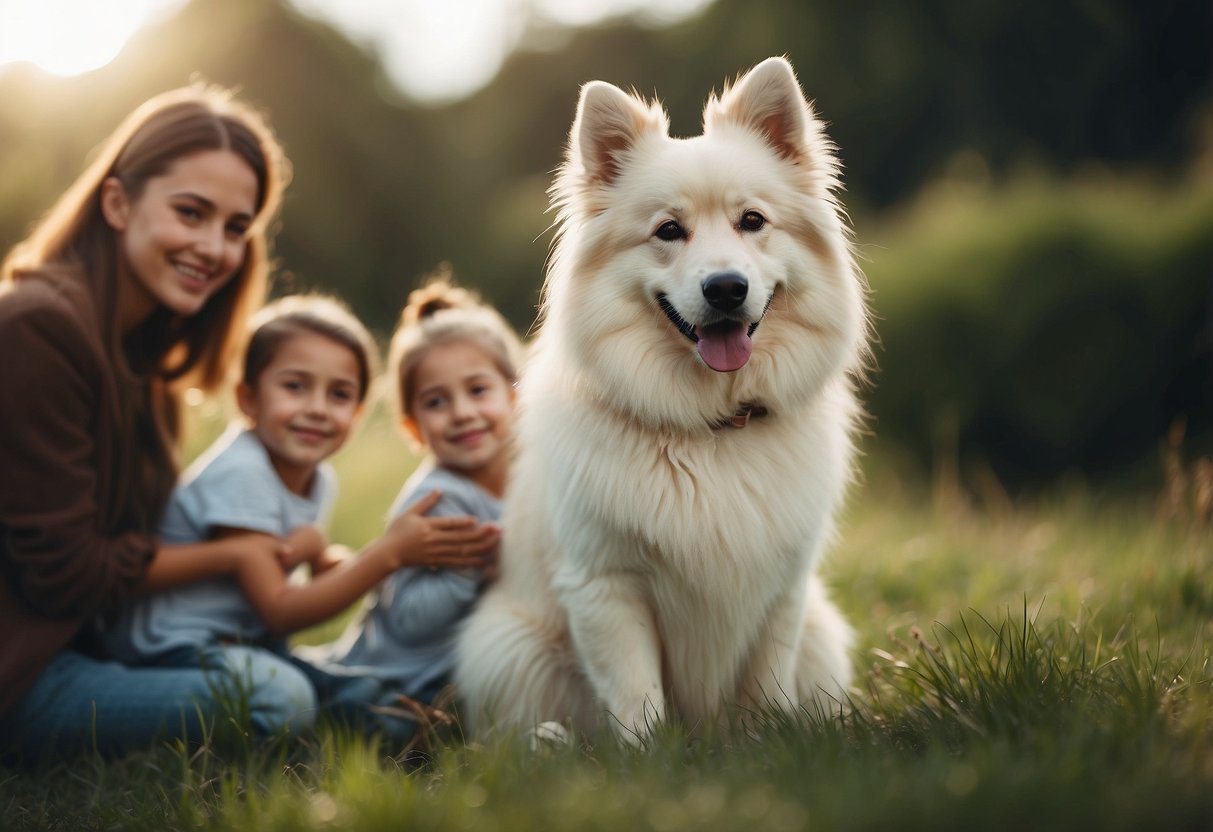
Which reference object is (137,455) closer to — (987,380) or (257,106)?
(987,380)

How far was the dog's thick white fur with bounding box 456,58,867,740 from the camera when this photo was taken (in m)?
2.67

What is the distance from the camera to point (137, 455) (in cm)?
311

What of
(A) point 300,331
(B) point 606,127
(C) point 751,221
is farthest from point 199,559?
(C) point 751,221

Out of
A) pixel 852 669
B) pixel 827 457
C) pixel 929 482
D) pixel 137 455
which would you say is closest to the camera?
pixel 827 457

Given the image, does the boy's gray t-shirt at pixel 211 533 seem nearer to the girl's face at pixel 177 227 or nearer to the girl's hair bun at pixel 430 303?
the girl's face at pixel 177 227

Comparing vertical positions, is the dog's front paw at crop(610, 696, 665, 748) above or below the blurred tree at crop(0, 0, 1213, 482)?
below

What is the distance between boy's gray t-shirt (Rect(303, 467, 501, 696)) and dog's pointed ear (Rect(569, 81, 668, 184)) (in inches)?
50.5

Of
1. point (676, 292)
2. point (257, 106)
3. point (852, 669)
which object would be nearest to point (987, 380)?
point (852, 669)

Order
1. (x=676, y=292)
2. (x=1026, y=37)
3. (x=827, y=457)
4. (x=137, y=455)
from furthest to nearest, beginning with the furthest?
(x=1026, y=37) → (x=137, y=455) → (x=827, y=457) → (x=676, y=292)

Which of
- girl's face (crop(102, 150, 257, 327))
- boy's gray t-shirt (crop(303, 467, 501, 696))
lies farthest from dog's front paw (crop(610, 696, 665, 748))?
girl's face (crop(102, 150, 257, 327))

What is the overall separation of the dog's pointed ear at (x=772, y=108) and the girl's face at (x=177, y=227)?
173 centimetres

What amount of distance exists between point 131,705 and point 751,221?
2.52 meters

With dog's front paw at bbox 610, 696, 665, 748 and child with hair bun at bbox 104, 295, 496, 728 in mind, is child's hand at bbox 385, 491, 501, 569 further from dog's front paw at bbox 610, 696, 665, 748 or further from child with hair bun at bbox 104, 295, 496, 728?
dog's front paw at bbox 610, 696, 665, 748

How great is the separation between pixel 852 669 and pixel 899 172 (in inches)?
683
